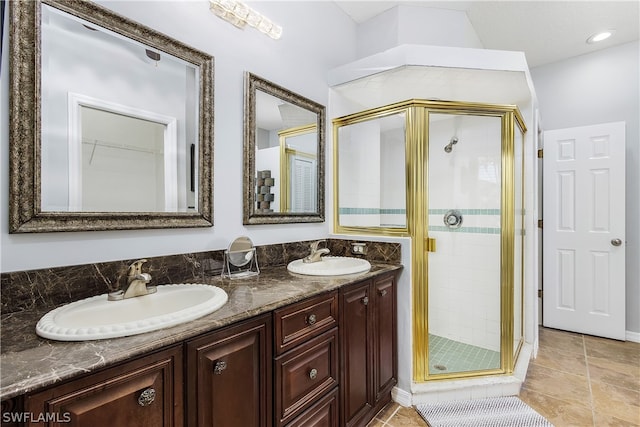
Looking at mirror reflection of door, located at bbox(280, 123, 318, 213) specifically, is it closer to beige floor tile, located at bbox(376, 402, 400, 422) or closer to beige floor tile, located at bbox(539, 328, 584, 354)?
beige floor tile, located at bbox(376, 402, 400, 422)

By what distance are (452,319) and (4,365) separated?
2629 millimetres

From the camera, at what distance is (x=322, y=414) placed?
1.37 m

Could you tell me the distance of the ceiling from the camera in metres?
2.28

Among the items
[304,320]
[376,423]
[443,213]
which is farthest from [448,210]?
[304,320]

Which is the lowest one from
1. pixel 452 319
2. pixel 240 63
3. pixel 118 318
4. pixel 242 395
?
pixel 452 319

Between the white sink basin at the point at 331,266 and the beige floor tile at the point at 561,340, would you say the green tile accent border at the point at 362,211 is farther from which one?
the beige floor tile at the point at 561,340

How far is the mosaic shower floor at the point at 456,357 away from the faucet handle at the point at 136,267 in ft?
5.84

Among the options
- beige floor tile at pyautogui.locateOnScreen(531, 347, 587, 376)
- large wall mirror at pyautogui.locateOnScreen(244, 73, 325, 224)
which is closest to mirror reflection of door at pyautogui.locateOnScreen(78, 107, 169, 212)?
large wall mirror at pyautogui.locateOnScreen(244, 73, 325, 224)

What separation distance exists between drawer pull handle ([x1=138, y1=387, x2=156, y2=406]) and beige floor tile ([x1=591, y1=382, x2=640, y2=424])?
2.42m

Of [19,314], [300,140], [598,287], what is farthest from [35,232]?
[598,287]

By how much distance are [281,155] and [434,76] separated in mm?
1121

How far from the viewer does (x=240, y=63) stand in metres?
1.66

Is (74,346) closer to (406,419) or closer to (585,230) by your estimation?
(406,419)

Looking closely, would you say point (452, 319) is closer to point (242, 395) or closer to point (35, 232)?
point (242, 395)
